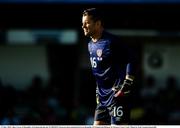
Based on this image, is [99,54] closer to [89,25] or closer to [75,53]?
[89,25]

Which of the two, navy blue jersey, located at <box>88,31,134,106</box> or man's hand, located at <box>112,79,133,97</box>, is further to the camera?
navy blue jersey, located at <box>88,31,134,106</box>

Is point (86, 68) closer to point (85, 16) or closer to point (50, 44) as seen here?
point (50, 44)

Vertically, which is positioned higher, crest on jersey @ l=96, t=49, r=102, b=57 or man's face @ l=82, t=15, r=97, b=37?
man's face @ l=82, t=15, r=97, b=37

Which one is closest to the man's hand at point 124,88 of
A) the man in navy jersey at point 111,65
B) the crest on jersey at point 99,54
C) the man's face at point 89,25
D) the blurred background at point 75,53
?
the man in navy jersey at point 111,65

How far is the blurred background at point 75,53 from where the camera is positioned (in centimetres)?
1545

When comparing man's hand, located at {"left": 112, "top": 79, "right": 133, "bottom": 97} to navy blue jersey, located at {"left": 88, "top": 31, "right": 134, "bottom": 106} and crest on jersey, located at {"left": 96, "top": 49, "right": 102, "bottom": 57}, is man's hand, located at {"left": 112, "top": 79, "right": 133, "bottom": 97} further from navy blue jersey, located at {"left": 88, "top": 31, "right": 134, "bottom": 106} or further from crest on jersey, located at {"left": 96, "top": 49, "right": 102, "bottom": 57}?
crest on jersey, located at {"left": 96, "top": 49, "right": 102, "bottom": 57}

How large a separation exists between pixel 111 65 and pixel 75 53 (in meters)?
7.77

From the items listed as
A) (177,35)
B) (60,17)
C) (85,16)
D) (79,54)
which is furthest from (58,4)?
(85,16)

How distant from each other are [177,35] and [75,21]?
2058mm

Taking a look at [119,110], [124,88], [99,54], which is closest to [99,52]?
[99,54]

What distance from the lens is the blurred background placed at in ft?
50.7

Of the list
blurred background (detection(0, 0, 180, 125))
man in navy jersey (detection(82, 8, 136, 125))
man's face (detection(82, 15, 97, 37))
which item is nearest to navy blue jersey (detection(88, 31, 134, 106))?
man in navy jersey (detection(82, 8, 136, 125))

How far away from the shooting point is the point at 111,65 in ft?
29.3

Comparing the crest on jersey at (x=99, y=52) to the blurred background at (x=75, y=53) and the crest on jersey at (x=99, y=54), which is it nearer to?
the crest on jersey at (x=99, y=54)
